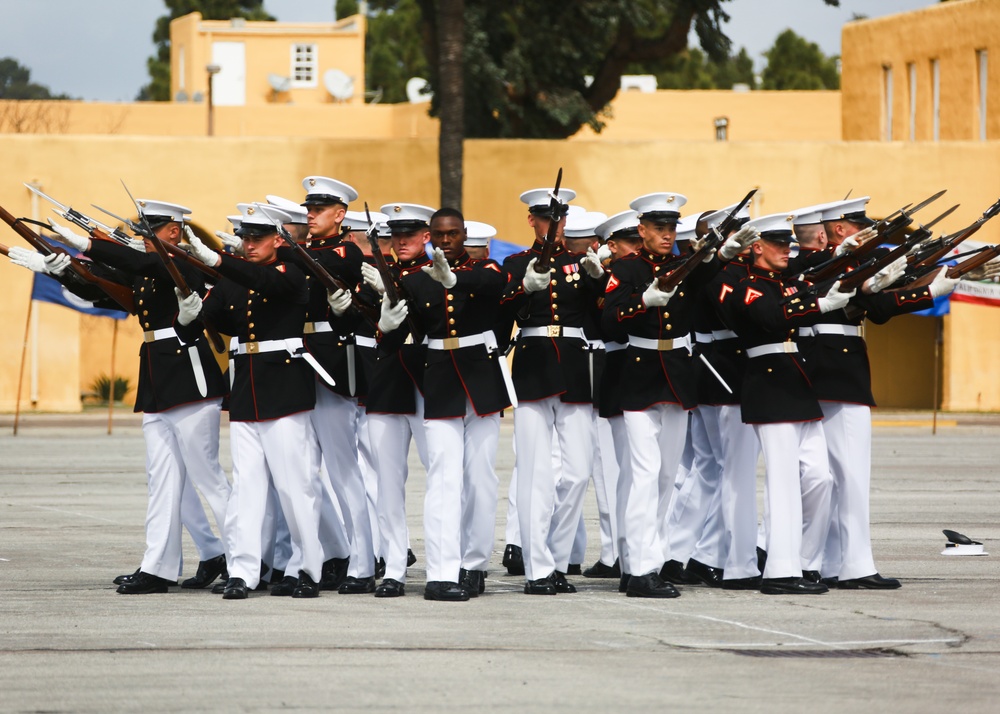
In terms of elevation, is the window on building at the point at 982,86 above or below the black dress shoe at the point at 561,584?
above

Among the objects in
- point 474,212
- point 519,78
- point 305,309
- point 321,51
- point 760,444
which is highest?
point 321,51

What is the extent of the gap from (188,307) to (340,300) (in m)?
0.87

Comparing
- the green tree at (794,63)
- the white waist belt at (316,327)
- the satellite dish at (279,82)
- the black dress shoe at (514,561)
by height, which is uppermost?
the green tree at (794,63)

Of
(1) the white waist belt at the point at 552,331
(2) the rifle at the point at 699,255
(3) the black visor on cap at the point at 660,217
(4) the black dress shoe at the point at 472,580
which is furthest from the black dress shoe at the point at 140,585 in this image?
(3) the black visor on cap at the point at 660,217

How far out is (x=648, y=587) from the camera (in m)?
9.28

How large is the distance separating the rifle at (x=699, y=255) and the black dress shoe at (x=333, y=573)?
261 cm

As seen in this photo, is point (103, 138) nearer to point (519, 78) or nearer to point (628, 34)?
point (519, 78)

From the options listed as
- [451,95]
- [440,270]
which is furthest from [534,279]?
[451,95]

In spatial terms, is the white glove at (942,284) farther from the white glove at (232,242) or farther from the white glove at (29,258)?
the white glove at (29,258)

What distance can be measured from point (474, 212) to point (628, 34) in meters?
5.02

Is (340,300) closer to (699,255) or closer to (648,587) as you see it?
(699,255)

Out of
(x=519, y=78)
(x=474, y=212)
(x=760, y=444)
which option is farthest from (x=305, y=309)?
(x=519, y=78)

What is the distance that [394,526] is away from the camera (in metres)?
9.45

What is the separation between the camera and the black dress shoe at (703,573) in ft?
32.7
